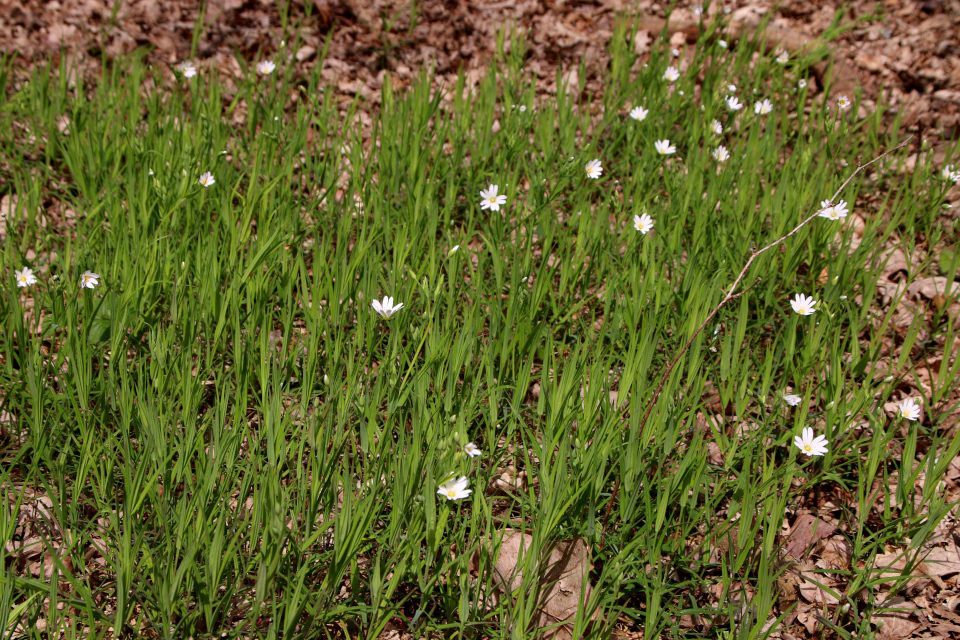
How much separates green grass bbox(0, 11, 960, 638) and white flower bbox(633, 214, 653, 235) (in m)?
0.05

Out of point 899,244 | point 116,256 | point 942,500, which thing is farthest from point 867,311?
point 116,256

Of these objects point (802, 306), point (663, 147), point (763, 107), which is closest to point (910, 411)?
point (802, 306)

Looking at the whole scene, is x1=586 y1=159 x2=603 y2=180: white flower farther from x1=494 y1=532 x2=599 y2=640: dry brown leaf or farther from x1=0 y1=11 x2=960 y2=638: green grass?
x1=494 y1=532 x2=599 y2=640: dry brown leaf

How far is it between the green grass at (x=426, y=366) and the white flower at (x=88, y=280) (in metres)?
0.05

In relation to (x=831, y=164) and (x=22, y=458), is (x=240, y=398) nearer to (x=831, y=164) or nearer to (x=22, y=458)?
(x=22, y=458)

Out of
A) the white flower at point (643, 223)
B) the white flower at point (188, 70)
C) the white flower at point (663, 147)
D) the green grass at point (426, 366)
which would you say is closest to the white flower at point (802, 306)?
the green grass at point (426, 366)

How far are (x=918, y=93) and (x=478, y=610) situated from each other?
360 cm

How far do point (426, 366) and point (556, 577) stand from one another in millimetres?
673

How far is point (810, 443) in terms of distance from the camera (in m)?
1.98

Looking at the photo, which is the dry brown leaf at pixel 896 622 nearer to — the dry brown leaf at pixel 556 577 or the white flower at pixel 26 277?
the dry brown leaf at pixel 556 577

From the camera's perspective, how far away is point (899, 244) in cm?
280

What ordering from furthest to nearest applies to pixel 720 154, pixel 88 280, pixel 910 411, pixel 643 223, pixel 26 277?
1. pixel 720 154
2. pixel 643 223
3. pixel 26 277
4. pixel 88 280
5. pixel 910 411

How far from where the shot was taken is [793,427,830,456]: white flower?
6.38ft

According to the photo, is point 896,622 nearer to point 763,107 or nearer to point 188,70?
point 763,107
